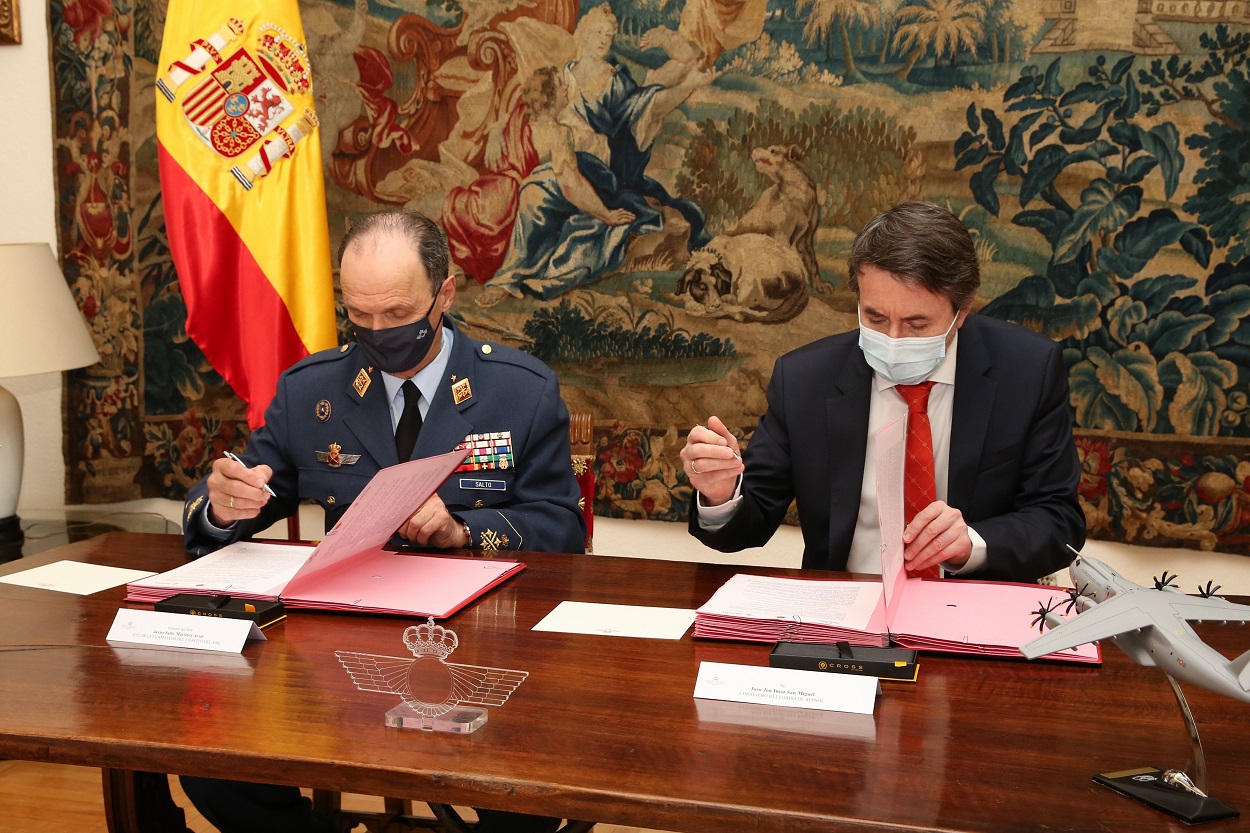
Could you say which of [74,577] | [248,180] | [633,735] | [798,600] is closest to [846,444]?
[798,600]

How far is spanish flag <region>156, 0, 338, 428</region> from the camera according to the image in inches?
145

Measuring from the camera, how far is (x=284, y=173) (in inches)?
147

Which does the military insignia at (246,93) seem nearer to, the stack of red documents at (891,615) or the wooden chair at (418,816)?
the wooden chair at (418,816)

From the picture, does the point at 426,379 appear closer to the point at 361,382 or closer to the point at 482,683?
the point at 361,382

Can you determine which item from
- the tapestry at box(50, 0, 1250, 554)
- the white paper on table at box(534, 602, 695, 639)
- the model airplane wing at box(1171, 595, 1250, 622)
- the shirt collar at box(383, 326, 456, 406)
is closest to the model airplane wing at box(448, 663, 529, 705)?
the white paper on table at box(534, 602, 695, 639)

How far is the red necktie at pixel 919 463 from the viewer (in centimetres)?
234

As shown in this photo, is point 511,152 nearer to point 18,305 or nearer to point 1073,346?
point 18,305

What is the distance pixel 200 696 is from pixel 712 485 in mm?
1079

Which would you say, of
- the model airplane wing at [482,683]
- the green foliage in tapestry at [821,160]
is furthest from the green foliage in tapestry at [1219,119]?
the model airplane wing at [482,683]

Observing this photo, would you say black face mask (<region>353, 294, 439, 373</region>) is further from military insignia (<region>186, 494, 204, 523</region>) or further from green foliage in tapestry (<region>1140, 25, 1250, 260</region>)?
green foliage in tapestry (<region>1140, 25, 1250, 260</region>)

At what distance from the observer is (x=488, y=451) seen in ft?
8.48

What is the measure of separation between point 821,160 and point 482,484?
1.63 meters

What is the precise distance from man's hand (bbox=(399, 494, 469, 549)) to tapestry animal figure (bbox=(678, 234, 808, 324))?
1516 mm

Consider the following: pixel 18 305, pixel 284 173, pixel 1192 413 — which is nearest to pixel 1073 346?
pixel 1192 413
